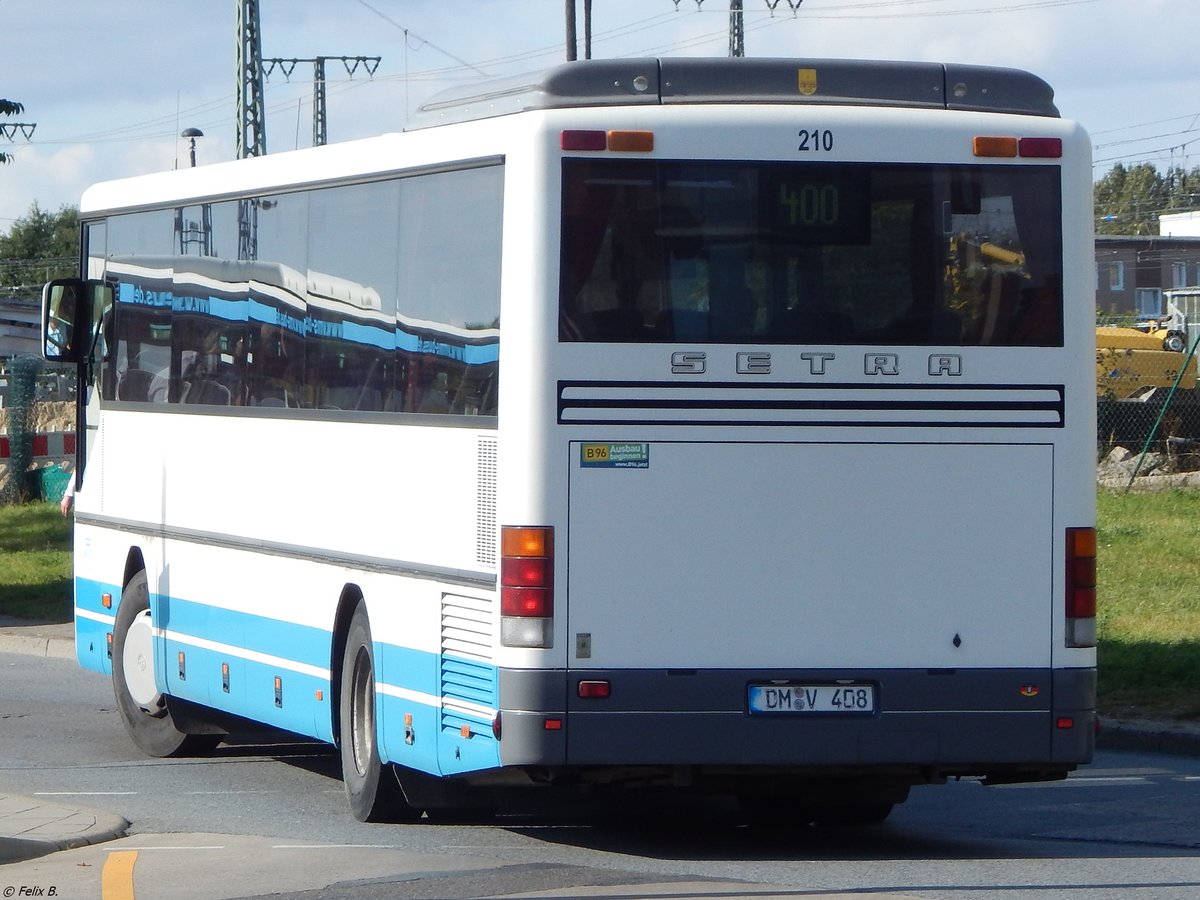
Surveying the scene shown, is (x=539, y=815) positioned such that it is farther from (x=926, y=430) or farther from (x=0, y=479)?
(x=0, y=479)

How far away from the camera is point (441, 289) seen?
9.09 metres

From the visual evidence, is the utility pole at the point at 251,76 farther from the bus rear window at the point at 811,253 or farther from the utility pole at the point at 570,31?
the bus rear window at the point at 811,253

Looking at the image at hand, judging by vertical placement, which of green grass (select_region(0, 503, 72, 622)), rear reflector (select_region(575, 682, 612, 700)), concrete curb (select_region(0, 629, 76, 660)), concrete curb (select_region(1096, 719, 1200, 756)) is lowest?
concrete curb (select_region(0, 629, 76, 660))

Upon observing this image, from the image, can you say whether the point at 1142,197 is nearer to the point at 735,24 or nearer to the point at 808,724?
the point at 735,24

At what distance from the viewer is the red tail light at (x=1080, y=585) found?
28.3 ft

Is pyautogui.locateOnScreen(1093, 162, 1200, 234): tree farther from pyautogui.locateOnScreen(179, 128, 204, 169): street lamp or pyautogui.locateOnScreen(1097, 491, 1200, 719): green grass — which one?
pyautogui.locateOnScreen(1097, 491, 1200, 719): green grass

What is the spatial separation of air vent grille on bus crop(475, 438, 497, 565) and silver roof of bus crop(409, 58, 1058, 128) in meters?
1.44

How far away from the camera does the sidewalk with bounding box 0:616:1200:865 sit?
29.0 ft

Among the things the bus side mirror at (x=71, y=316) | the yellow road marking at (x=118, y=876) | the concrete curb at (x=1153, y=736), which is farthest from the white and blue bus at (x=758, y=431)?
the bus side mirror at (x=71, y=316)

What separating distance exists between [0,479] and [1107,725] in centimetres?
2156

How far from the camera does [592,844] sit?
30.2ft

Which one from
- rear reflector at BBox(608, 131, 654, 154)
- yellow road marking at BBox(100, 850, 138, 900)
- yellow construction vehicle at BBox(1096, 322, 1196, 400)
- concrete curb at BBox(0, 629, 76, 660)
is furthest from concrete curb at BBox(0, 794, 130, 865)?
yellow construction vehicle at BBox(1096, 322, 1196, 400)

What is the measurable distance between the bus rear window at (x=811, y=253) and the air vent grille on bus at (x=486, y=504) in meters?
0.64

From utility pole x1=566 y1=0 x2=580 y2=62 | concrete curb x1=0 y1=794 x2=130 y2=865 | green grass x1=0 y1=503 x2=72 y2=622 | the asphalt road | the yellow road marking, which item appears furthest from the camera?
utility pole x1=566 y1=0 x2=580 y2=62
